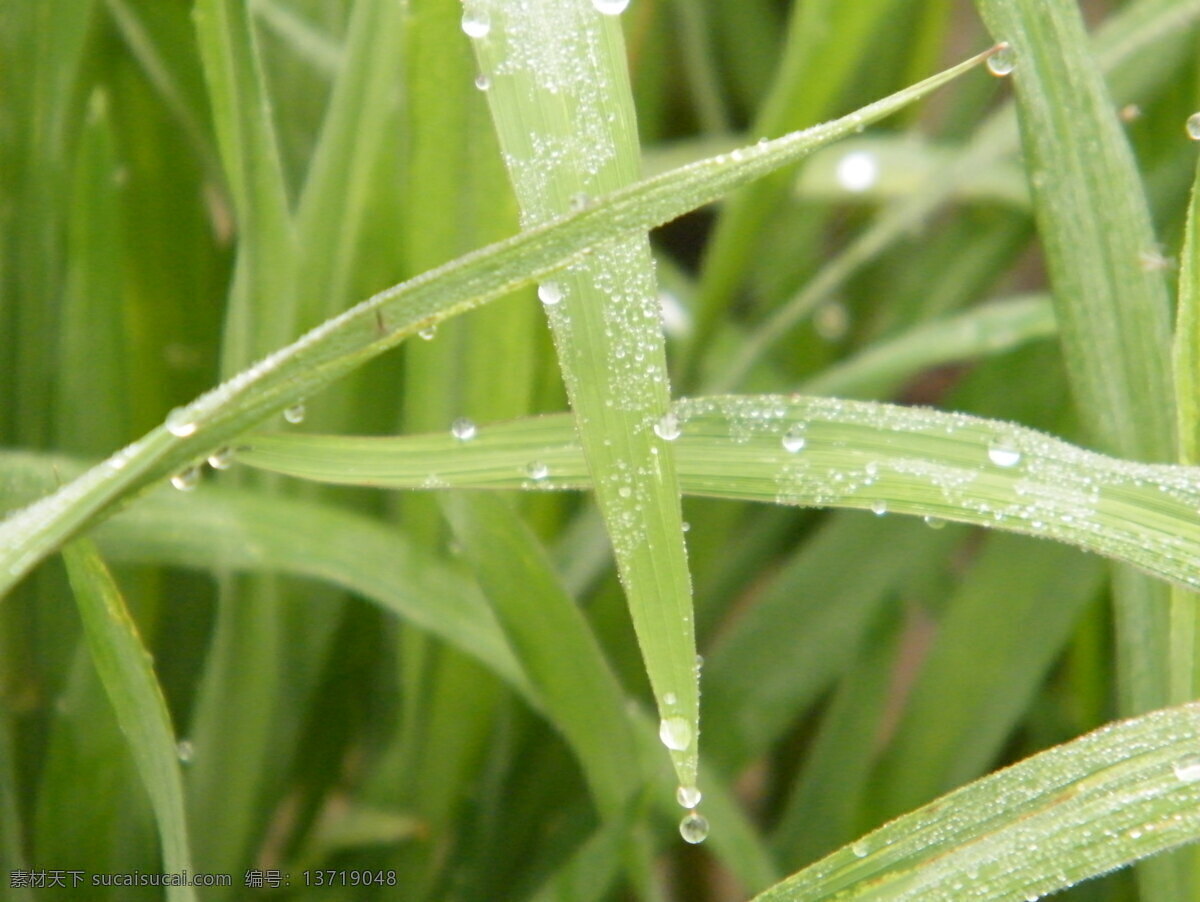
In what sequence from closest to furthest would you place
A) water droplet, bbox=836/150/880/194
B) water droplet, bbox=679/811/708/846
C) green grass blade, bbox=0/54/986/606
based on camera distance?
1. green grass blade, bbox=0/54/986/606
2. water droplet, bbox=679/811/708/846
3. water droplet, bbox=836/150/880/194

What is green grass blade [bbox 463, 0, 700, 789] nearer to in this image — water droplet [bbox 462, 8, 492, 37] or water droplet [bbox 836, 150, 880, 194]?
water droplet [bbox 462, 8, 492, 37]

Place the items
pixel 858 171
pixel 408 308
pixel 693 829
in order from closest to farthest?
pixel 408 308 < pixel 693 829 < pixel 858 171

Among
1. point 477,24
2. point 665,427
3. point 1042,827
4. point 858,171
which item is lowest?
point 1042,827

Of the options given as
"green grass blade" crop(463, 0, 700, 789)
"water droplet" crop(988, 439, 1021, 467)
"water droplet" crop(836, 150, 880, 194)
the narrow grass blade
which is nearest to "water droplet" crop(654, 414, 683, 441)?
"green grass blade" crop(463, 0, 700, 789)

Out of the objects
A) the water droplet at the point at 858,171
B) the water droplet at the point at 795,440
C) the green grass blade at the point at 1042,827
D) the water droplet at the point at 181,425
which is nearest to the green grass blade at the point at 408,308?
the water droplet at the point at 181,425

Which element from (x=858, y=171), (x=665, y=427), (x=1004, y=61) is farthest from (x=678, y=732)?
(x=858, y=171)

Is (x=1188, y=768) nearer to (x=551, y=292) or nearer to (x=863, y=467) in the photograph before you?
(x=863, y=467)
